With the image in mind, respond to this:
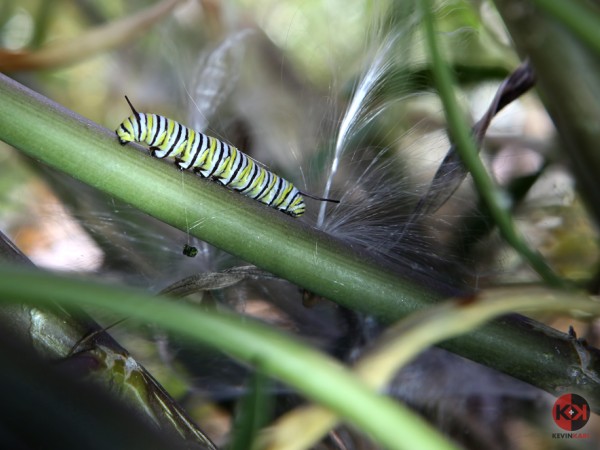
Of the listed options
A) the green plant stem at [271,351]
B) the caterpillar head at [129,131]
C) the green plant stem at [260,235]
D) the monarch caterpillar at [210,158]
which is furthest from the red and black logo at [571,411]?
the caterpillar head at [129,131]

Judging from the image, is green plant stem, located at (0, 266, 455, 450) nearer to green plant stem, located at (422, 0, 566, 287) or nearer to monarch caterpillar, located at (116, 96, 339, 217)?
monarch caterpillar, located at (116, 96, 339, 217)

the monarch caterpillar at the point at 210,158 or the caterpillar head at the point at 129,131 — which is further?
the monarch caterpillar at the point at 210,158

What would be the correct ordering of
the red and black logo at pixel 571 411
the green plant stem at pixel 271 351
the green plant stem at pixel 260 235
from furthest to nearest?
the red and black logo at pixel 571 411 → the green plant stem at pixel 260 235 → the green plant stem at pixel 271 351

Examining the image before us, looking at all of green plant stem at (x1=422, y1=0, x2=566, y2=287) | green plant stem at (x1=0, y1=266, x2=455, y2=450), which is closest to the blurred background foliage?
green plant stem at (x1=422, y1=0, x2=566, y2=287)

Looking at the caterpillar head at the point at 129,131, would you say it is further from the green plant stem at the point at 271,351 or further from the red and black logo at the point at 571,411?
the red and black logo at the point at 571,411

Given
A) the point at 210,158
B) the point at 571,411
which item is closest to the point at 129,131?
the point at 210,158

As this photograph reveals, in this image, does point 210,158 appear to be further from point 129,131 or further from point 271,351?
point 271,351

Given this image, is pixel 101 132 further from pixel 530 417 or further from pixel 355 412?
A: pixel 530 417
